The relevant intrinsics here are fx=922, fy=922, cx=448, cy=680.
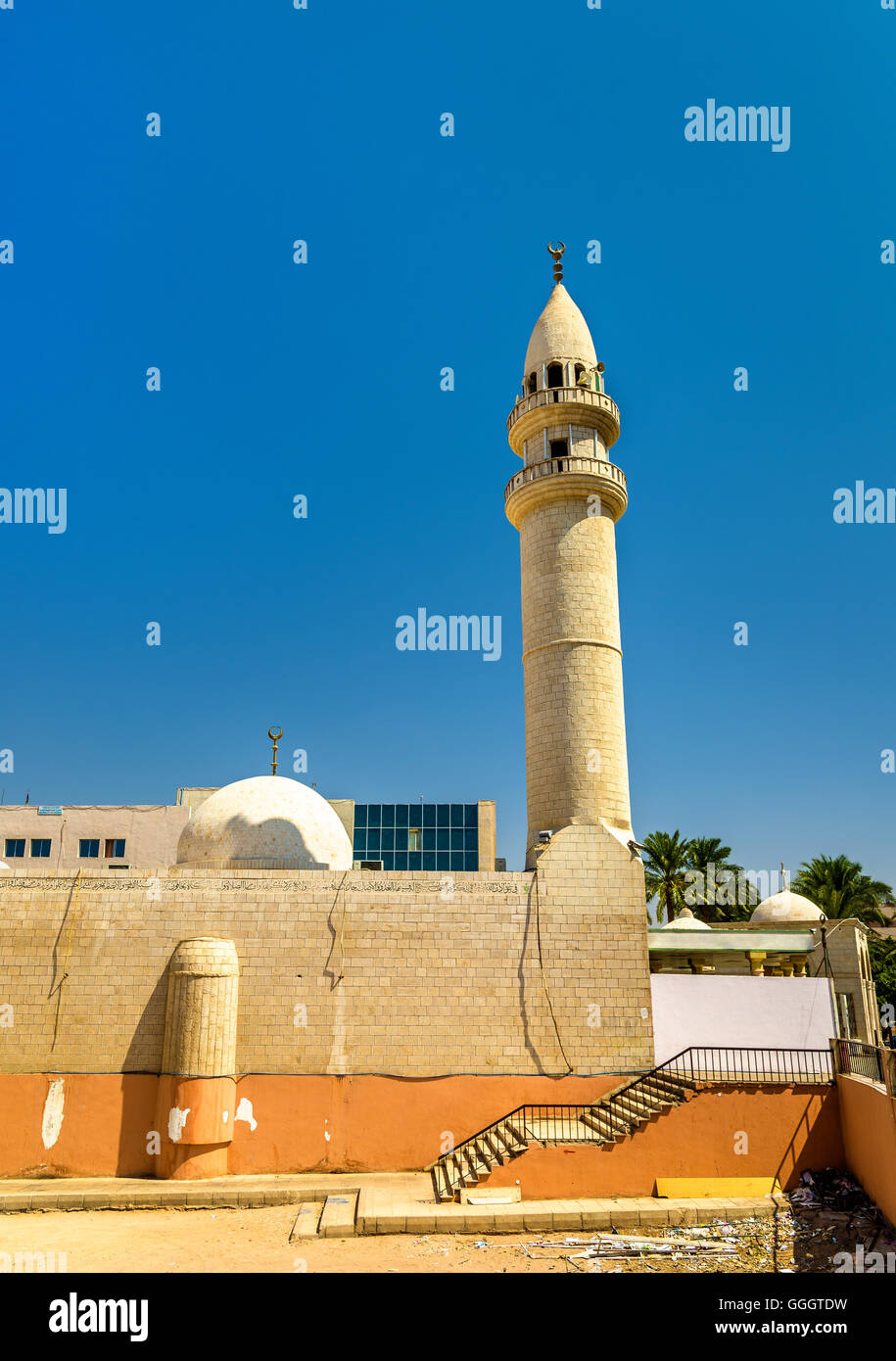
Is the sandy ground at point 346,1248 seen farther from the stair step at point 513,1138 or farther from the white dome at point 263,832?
the white dome at point 263,832

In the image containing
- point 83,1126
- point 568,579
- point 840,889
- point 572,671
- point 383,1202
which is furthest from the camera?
point 840,889

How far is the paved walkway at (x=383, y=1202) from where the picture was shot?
13852mm

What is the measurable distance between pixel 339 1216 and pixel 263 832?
28.0 ft

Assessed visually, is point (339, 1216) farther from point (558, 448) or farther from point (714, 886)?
point (714, 886)

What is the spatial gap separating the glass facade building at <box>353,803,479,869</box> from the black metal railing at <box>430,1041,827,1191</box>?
110ft

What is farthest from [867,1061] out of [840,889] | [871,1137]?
[840,889]

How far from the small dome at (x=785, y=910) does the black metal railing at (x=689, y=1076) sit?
1356cm

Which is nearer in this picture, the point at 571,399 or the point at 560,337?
the point at 571,399

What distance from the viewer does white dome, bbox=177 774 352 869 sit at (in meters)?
20.8

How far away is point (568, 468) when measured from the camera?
22.8 meters

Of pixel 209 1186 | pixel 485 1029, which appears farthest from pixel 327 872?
pixel 209 1186

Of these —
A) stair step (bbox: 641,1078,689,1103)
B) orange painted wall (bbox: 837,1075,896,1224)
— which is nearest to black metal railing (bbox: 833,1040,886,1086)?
orange painted wall (bbox: 837,1075,896,1224)

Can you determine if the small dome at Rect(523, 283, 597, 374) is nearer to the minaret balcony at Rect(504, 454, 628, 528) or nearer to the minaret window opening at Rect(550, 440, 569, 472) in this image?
the minaret window opening at Rect(550, 440, 569, 472)
